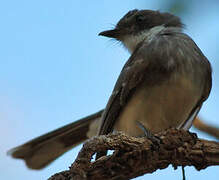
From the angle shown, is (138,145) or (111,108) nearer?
(138,145)

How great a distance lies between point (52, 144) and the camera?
686 cm

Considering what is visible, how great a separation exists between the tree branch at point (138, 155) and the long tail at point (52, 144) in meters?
2.47

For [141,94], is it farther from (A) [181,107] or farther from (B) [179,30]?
(B) [179,30]

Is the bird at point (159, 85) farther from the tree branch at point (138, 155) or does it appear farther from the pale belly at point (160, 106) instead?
the tree branch at point (138, 155)

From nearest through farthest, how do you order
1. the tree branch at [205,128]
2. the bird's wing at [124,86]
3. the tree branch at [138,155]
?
the tree branch at [138,155] < the bird's wing at [124,86] < the tree branch at [205,128]

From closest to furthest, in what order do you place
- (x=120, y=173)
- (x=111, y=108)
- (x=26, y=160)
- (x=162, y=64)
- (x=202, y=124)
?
1. (x=120, y=173)
2. (x=162, y=64)
3. (x=111, y=108)
4. (x=202, y=124)
5. (x=26, y=160)

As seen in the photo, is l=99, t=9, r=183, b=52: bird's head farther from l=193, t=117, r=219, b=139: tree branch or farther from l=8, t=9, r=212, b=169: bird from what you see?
l=193, t=117, r=219, b=139: tree branch

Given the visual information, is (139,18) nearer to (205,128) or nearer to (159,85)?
(159,85)

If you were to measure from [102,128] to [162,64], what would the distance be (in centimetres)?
115

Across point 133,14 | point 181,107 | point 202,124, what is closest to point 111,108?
point 181,107

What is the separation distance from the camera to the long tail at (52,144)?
21.8ft

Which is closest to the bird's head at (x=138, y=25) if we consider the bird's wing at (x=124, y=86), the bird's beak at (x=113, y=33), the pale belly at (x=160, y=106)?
the bird's beak at (x=113, y=33)

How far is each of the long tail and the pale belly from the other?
4.42 ft

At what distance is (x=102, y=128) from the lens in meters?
5.85
